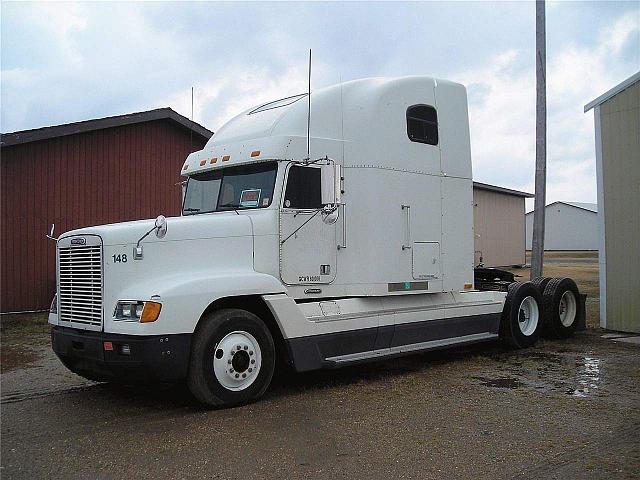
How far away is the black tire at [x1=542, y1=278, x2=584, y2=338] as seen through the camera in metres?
11.4

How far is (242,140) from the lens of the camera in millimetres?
8406

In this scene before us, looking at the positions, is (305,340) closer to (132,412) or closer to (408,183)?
(132,412)

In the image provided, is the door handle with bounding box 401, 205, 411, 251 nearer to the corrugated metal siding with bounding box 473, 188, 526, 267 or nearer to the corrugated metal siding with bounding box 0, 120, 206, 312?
the corrugated metal siding with bounding box 0, 120, 206, 312

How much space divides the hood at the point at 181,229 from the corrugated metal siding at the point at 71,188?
313 inches

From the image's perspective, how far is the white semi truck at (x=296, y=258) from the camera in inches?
261

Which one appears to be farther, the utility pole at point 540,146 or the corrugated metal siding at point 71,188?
the corrugated metal siding at point 71,188

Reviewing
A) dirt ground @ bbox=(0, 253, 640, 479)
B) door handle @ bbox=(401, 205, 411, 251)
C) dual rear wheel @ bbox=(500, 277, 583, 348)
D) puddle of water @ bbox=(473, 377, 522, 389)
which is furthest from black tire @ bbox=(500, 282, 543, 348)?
door handle @ bbox=(401, 205, 411, 251)

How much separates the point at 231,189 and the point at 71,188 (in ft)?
27.5

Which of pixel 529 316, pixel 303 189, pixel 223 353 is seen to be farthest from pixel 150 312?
pixel 529 316

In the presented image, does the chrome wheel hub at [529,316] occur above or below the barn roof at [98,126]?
below

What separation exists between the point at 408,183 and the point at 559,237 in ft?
195

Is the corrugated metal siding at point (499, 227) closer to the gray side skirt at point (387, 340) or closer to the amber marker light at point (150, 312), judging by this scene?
the gray side skirt at point (387, 340)

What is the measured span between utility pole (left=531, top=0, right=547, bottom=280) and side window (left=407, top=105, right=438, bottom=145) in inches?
210

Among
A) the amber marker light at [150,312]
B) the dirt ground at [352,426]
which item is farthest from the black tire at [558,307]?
the amber marker light at [150,312]
